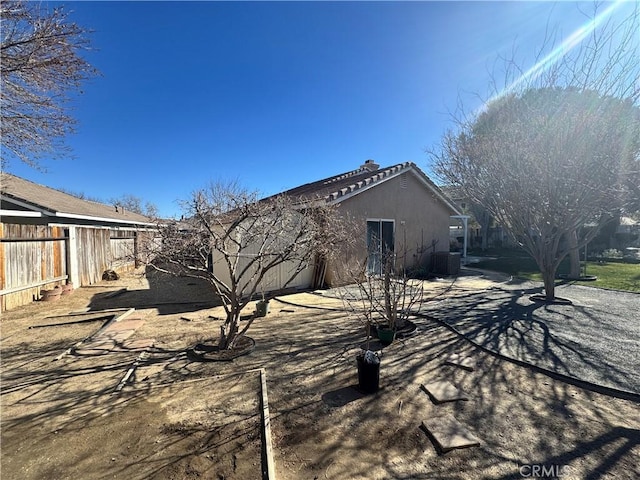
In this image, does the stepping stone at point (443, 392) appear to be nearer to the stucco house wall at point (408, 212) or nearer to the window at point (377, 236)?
the window at point (377, 236)

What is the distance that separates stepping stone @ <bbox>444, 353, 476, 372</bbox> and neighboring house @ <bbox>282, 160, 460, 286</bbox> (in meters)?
5.46

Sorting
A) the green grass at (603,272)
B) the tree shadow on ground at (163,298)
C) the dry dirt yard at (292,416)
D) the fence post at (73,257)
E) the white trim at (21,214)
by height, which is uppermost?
the white trim at (21,214)

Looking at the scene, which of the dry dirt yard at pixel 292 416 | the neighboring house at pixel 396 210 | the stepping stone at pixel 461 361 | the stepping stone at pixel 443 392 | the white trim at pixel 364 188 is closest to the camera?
the dry dirt yard at pixel 292 416

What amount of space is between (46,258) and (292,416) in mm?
10840

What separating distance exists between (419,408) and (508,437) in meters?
0.88

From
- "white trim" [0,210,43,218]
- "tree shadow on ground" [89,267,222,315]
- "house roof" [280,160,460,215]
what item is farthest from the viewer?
"house roof" [280,160,460,215]

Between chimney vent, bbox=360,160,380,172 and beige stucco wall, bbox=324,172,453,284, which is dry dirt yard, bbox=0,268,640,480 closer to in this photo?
beige stucco wall, bbox=324,172,453,284

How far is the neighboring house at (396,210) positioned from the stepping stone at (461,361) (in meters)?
5.46

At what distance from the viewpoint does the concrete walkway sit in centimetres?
451

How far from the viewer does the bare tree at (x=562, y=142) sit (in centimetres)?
691

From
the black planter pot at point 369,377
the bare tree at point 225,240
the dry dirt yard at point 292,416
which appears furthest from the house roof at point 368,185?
the black planter pot at point 369,377

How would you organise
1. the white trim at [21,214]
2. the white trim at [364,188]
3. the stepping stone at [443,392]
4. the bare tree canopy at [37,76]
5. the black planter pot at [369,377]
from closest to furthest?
the stepping stone at [443,392] < the black planter pot at [369,377] < the bare tree canopy at [37,76] < the white trim at [21,214] < the white trim at [364,188]

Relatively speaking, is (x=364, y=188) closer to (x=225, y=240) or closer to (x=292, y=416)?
(x=225, y=240)

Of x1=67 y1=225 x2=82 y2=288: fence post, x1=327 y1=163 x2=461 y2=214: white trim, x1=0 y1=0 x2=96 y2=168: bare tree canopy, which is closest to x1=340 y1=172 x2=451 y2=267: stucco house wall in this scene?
x1=327 y1=163 x2=461 y2=214: white trim
